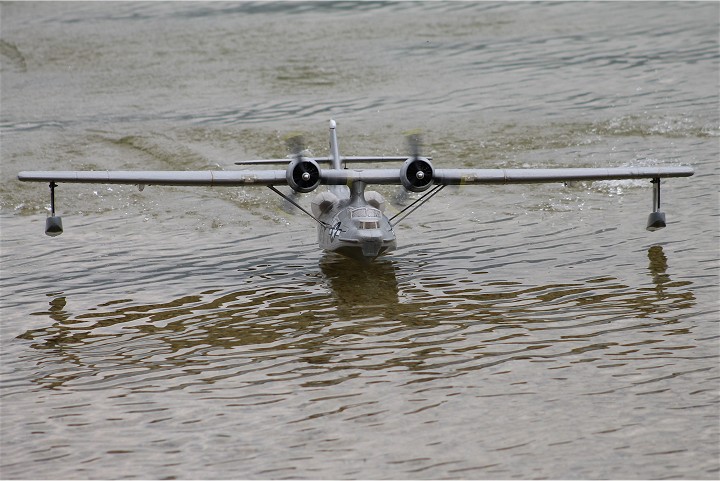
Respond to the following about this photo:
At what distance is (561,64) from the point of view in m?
59.0

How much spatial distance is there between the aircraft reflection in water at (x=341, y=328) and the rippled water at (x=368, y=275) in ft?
0.31

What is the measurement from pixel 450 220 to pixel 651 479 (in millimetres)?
19573

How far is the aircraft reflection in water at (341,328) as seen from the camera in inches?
957

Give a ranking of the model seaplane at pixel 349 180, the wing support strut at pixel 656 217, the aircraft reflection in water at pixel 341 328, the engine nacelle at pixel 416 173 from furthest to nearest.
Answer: the wing support strut at pixel 656 217 < the engine nacelle at pixel 416 173 < the model seaplane at pixel 349 180 < the aircraft reflection in water at pixel 341 328

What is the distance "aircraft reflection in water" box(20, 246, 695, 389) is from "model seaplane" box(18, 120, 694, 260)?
1.54 m

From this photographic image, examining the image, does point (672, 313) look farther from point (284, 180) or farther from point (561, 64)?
point (561, 64)

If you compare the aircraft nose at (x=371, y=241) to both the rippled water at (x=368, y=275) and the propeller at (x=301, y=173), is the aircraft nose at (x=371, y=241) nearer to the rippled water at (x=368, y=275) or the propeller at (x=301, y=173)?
the rippled water at (x=368, y=275)

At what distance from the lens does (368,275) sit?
3119 cm

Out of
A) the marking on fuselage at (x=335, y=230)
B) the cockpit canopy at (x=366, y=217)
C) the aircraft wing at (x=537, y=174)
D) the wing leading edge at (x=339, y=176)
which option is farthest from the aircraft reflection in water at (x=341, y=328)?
the aircraft wing at (x=537, y=174)

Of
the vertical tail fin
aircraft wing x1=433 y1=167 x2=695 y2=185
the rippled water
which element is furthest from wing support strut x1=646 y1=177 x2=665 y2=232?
the vertical tail fin

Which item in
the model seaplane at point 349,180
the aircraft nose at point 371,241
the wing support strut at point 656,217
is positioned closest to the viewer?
the aircraft nose at point 371,241

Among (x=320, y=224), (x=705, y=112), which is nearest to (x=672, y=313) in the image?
(x=320, y=224)

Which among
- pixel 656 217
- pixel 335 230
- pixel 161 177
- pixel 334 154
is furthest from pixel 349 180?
pixel 656 217

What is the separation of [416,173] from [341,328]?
5979mm
